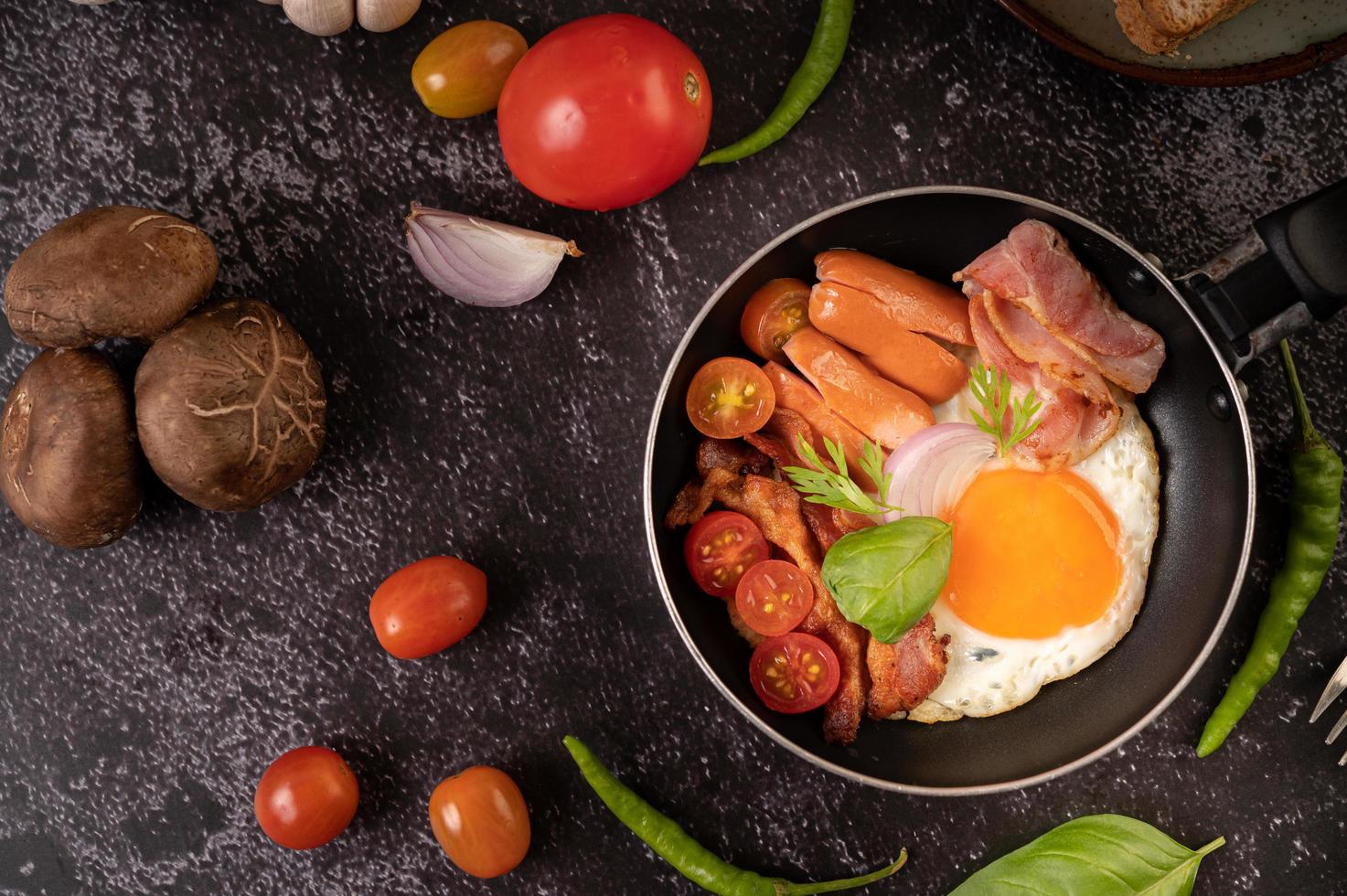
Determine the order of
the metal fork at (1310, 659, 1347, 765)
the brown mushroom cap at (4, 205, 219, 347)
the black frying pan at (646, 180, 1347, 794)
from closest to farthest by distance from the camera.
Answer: the brown mushroom cap at (4, 205, 219, 347), the black frying pan at (646, 180, 1347, 794), the metal fork at (1310, 659, 1347, 765)

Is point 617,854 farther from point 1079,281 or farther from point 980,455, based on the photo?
point 1079,281

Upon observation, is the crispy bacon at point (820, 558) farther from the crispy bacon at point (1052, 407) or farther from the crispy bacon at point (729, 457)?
the crispy bacon at point (1052, 407)

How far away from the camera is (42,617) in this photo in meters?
2.19

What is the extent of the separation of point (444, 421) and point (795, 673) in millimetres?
917

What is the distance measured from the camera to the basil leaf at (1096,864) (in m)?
2.02

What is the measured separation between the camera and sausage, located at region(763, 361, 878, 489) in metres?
2.02

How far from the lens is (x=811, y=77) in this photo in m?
2.10

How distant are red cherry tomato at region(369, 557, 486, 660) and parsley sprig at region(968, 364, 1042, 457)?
1.08 metres

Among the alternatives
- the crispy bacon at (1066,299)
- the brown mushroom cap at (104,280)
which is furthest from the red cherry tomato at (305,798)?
the crispy bacon at (1066,299)

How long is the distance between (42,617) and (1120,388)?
2375 millimetres

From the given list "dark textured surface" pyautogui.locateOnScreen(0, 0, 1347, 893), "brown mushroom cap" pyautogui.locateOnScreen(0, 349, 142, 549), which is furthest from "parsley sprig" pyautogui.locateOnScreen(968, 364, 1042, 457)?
"brown mushroom cap" pyautogui.locateOnScreen(0, 349, 142, 549)

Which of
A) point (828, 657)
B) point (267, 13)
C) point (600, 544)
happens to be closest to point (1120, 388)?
point (828, 657)

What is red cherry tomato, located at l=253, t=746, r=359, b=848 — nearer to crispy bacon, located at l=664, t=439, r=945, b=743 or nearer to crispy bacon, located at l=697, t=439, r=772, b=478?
crispy bacon, located at l=664, t=439, r=945, b=743

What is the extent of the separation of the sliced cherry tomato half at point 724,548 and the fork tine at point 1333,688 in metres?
1.27
